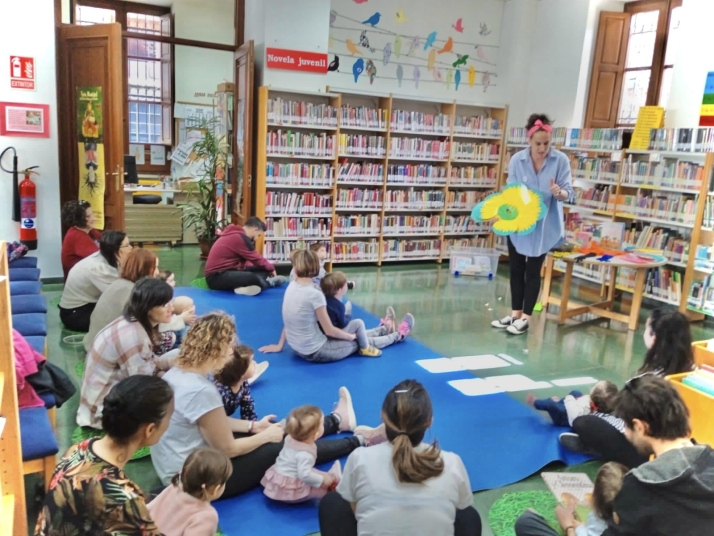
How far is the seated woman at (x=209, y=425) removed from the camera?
2.49 metres

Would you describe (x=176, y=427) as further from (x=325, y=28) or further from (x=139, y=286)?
(x=325, y=28)

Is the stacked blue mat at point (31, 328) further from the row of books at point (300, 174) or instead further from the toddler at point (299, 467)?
the row of books at point (300, 174)

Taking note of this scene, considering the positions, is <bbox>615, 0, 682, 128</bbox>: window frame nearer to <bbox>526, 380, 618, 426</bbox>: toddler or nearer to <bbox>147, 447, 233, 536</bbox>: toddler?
<bbox>526, 380, 618, 426</bbox>: toddler

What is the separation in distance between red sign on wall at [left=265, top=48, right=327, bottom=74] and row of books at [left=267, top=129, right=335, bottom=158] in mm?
772

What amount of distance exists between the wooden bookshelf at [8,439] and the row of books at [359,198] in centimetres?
596

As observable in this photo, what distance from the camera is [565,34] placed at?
8.06 metres

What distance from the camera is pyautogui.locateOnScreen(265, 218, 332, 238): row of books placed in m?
7.54

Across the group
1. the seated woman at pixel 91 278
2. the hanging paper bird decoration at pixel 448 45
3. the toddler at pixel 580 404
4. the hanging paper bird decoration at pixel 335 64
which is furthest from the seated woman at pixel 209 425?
the hanging paper bird decoration at pixel 448 45

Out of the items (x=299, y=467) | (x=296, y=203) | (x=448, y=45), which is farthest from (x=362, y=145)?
(x=299, y=467)

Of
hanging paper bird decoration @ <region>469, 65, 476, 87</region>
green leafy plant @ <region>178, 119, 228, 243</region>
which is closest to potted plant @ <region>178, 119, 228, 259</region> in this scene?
green leafy plant @ <region>178, 119, 228, 243</region>

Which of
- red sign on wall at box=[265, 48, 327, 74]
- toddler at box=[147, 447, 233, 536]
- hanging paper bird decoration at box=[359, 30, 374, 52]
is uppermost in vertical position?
hanging paper bird decoration at box=[359, 30, 374, 52]

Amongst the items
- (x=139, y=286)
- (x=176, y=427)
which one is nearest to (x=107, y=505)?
(x=176, y=427)

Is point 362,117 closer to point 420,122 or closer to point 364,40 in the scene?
point 420,122

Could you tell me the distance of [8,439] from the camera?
205cm
